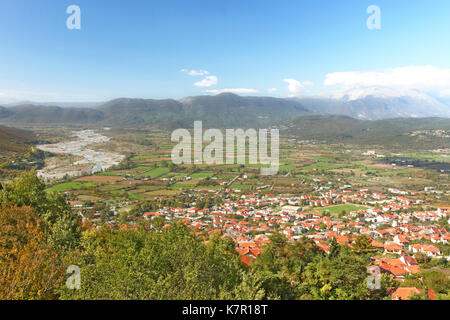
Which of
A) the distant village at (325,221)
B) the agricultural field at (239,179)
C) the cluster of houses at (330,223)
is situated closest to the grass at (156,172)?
the agricultural field at (239,179)

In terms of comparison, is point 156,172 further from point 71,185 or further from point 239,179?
point 239,179

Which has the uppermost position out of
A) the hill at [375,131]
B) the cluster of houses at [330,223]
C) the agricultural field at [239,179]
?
the hill at [375,131]

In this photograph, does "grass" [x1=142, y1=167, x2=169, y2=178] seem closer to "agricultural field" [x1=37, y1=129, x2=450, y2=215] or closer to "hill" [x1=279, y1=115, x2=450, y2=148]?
"agricultural field" [x1=37, y1=129, x2=450, y2=215]

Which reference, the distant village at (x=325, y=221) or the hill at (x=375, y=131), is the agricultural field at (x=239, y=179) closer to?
the distant village at (x=325, y=221)

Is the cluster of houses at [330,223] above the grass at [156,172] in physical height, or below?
below

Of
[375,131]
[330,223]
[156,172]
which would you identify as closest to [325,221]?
[330,223]

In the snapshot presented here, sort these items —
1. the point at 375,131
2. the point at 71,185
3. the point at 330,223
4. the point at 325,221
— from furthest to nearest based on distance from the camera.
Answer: the point at 375,131
the point at 71,185
the point at 325,221
the point at 330,223

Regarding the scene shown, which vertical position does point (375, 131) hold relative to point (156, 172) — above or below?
above

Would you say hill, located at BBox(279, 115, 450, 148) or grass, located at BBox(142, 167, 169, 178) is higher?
hill, located at BBox(279, 115, 450, 148)

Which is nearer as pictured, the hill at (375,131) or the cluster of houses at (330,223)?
the cluster of houses at (330,223)

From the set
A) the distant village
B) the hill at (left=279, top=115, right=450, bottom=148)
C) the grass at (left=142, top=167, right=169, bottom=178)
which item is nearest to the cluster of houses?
the distant village

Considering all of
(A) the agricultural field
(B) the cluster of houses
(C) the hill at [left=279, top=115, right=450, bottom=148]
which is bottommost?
(B) the cluster of houses
